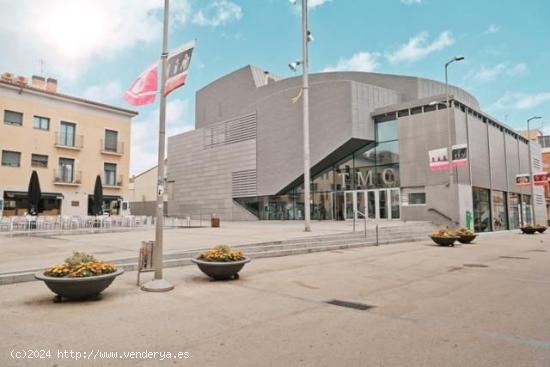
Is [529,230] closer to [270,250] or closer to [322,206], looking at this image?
[322,206]

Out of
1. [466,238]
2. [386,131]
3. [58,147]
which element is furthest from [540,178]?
[58,147]

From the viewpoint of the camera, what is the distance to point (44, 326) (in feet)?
16.1

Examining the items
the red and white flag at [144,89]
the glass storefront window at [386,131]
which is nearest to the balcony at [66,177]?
the glass storefront window at [386,131]

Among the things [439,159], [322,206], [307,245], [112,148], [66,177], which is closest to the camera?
[307,245]

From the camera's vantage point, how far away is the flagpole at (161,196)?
723cm

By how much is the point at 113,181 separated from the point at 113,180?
94 millimetres

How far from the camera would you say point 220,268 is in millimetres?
7941

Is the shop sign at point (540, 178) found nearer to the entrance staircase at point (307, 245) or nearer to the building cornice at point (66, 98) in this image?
the entrance staircase at point (307, 245)

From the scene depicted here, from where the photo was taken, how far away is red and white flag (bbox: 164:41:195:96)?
7754 mm

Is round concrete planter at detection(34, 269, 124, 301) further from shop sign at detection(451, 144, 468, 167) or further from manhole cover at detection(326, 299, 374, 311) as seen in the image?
shop sign at detection(451, 144, 468, 167)

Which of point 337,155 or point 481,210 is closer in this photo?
point 481,210

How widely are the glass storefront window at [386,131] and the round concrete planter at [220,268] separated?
76.5 feet

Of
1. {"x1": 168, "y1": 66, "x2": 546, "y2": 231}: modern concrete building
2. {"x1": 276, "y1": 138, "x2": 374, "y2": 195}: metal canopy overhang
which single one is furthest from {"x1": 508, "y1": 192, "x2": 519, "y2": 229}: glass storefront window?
{"x1": 276, "y1": 138, "x2": 374, "y2": 195}: metal canopy overhang

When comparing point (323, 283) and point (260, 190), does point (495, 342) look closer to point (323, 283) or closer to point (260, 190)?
point (323, 283)
